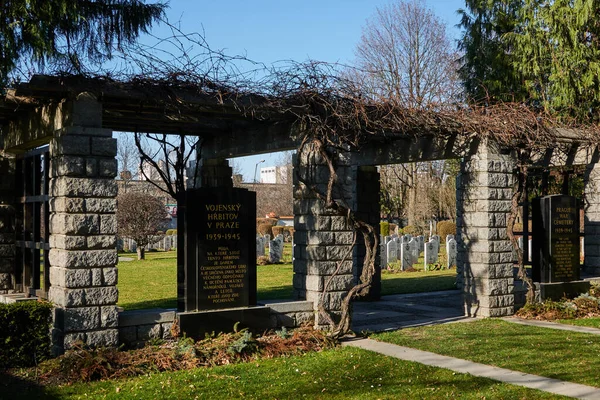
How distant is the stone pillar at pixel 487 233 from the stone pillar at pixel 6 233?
7955mm

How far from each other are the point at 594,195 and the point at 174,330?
998 cm

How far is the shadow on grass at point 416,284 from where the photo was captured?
16453mm

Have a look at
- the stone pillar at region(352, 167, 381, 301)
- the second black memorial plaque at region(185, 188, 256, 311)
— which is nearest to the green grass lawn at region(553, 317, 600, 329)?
the stone pillar at region(352, 167, 381, 301)

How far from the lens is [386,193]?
39125 millimetres

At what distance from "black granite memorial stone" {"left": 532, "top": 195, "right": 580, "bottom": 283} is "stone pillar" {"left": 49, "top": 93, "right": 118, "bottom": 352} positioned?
863 centimetres

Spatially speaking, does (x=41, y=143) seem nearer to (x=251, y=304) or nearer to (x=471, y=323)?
(x=251, y=304)

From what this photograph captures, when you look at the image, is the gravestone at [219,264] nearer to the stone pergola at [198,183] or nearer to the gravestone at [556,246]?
the stone pergola at [198,183]

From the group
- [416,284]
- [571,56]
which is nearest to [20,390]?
[416,284]

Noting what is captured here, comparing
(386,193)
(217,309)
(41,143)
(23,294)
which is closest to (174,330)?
(217,309)

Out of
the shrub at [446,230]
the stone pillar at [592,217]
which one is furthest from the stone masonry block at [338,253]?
the shrub at [446,230]

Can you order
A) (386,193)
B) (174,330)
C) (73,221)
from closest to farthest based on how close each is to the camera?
(73,221) → (174,330) → (386,193)

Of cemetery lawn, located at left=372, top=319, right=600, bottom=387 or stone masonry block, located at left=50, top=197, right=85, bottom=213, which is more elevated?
stone masonry block, located at left=50, top=197, right=85, bottom=213

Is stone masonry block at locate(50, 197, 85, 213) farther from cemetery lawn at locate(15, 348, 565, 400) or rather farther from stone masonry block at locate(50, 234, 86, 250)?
cemetery lawn at locate(15, 348, 565, 400)

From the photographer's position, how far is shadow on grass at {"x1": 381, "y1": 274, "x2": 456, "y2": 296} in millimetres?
16453
